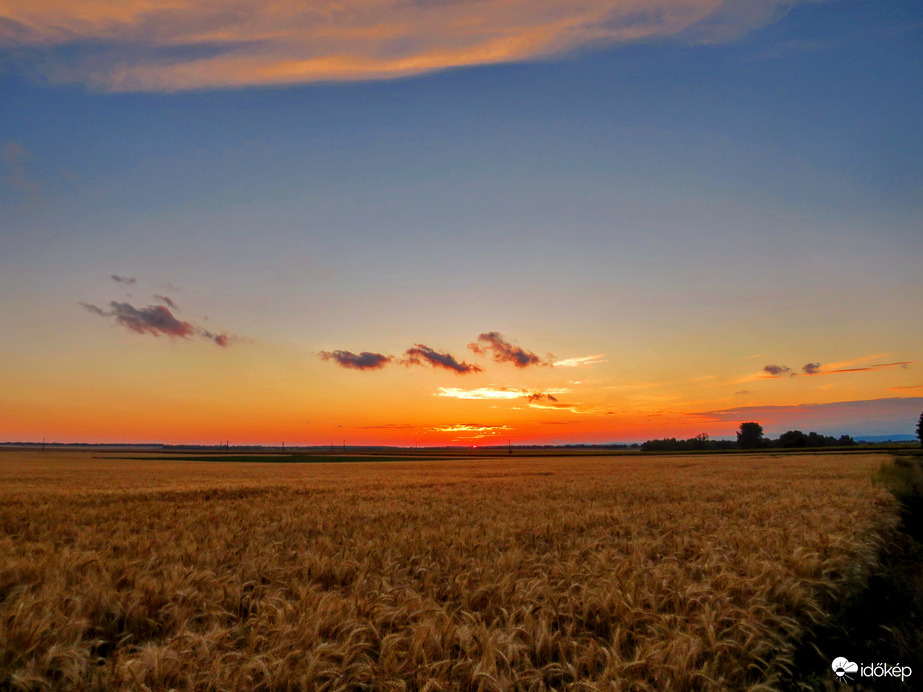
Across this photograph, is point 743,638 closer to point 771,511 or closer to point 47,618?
point 47,618

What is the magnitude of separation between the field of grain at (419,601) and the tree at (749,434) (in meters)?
210

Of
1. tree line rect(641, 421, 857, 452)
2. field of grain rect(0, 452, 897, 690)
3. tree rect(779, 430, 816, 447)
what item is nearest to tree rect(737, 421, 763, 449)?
tree line rect(641, 421, 857, 452)

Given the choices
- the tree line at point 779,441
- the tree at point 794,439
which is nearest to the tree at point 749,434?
the tree line at point 779,441

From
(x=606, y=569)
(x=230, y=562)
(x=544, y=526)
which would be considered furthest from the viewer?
(x=544, y=526)

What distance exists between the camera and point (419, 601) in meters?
4.62

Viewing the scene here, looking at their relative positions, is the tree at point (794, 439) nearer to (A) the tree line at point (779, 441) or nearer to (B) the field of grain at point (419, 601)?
(A) the tree line at point (779, 441)

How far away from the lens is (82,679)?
3336 millimetres

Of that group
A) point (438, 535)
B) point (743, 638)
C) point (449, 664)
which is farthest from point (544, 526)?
point (449, 664)

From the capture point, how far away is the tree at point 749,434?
190125 mm

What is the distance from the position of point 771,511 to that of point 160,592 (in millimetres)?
11702

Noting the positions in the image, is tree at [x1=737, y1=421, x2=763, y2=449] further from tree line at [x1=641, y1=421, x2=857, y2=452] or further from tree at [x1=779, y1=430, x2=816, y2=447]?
tree at [x1=779, y1=430, x2=816, y2=447]

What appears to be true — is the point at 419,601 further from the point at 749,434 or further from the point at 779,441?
the point at 749,434

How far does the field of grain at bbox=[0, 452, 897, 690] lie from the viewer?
3473mm

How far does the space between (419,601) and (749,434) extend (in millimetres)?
221269
